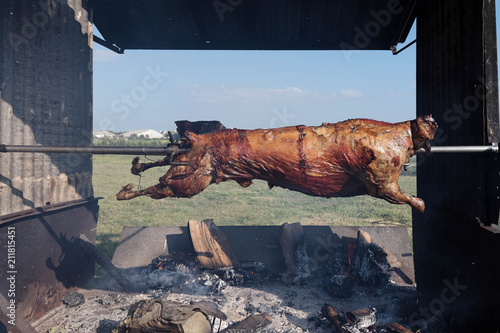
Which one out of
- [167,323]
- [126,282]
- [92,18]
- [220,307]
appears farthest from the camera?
[92,18]

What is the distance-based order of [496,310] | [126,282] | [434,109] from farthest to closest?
[126,282], [434,109], [496,310]

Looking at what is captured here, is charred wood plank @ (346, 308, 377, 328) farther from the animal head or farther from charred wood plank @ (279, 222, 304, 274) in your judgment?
the animal head

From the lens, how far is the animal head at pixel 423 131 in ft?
11.8

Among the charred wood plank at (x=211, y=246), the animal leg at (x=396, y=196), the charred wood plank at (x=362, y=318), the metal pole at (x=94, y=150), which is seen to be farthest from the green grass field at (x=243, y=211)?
the animal leg at (x=396, y=196)

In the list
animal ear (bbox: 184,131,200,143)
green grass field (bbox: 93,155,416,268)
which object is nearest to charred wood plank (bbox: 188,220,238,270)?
animal ear (bbox: 184,131,200,143)

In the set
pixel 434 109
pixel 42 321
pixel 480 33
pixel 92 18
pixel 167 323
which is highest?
pixel 92 18

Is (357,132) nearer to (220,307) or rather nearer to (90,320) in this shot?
(220,307)

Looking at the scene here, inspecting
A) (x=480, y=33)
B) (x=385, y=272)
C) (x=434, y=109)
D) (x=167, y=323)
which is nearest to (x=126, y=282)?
(x=167, y=323)

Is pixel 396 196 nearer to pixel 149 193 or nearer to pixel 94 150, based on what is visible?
pixel 149 193

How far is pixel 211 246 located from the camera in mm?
5820

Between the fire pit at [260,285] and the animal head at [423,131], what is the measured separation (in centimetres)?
220

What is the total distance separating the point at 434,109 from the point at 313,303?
332 centimetres

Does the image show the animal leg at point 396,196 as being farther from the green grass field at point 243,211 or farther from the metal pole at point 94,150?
the green grass field at point 243,211

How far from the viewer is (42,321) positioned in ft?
14.9
